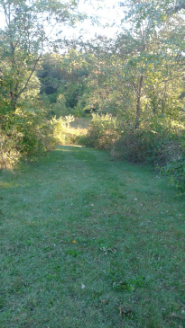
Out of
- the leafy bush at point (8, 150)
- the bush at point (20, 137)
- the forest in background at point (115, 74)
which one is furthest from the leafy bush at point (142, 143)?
the leafy bush at point (8, 150)

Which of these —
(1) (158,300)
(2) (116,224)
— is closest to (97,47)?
(2) (116,224)

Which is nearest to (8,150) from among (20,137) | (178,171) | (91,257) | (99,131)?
(20,137)

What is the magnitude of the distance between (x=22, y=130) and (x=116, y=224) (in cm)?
634

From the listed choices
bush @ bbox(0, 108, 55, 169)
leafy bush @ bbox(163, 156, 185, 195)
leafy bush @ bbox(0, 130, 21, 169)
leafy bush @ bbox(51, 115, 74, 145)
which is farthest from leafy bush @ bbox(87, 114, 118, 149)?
leafy bush @ bbox(163, 156, 185, 195)

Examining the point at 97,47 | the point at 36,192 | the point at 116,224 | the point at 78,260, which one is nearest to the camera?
the point at 78,260

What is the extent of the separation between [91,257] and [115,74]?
30.1 feet

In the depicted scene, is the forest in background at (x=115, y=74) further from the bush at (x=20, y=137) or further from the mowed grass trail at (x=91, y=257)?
the mowed grass trail at (x=91, y=257)

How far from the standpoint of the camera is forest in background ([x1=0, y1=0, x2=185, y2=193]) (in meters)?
8.70

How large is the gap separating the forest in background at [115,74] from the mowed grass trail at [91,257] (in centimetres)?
173

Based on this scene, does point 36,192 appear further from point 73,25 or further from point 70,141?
point 70,141

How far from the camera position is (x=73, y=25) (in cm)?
950

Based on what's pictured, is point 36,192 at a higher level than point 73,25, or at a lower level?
lower

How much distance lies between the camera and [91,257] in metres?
3.86

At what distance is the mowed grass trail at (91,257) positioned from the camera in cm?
278
